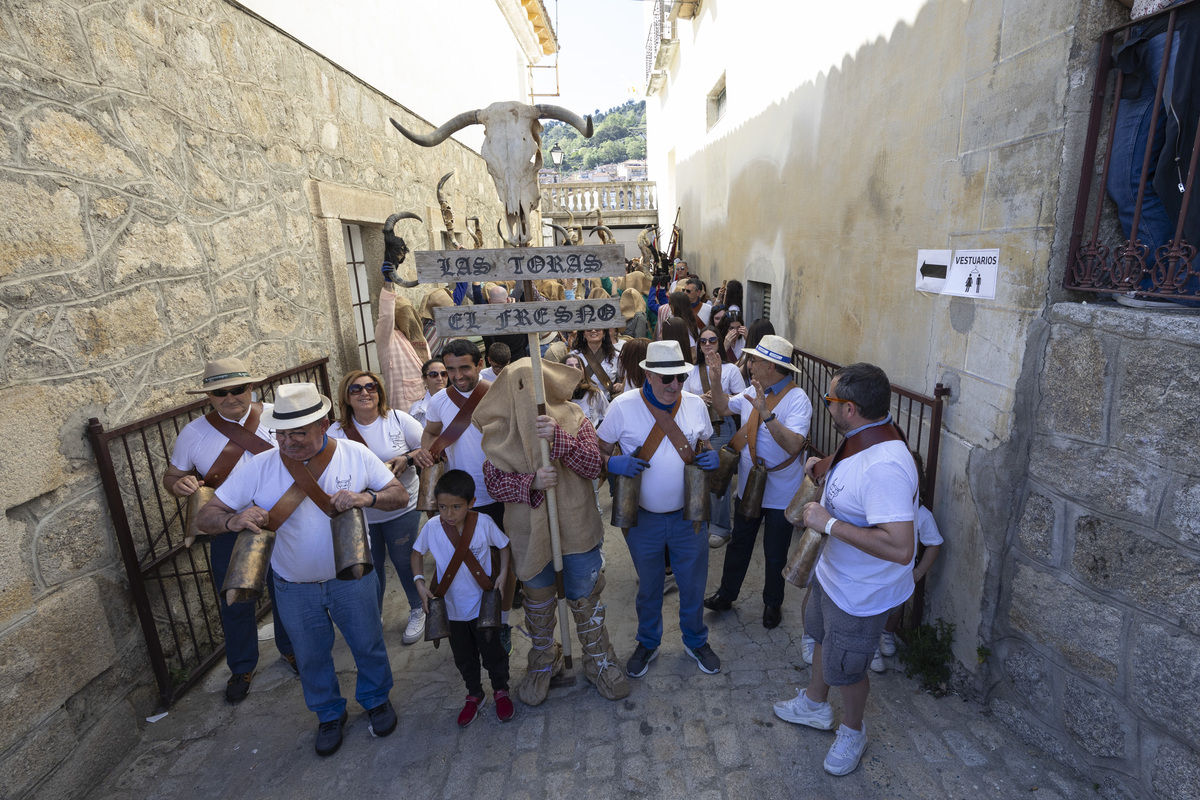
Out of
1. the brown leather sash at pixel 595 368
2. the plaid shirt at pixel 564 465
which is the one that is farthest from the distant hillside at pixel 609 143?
the plaid shirt at pixel 564 465

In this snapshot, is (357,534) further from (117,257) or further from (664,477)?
(117,257)

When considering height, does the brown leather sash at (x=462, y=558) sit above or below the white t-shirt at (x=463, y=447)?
below

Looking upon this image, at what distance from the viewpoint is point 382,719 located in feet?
10.3

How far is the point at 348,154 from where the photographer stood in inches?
221

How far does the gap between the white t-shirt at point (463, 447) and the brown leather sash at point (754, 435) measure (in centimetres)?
163

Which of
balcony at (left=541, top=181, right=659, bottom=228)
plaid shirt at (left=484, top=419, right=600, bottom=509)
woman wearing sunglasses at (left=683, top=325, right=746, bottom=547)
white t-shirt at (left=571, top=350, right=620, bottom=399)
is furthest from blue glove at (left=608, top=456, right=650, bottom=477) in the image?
balcony at (left=541, top=181, right=659, bottom=228)

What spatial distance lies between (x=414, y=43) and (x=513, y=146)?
5.90 m

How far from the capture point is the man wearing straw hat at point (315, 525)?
9.07 feet

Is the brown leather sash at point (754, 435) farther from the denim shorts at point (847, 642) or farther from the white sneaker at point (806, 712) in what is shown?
the white sneaker at point (806, 712)

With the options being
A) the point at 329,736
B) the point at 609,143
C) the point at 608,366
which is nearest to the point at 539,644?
the point at 329,736

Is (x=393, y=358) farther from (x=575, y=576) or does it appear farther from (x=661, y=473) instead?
(x=661, y=473)

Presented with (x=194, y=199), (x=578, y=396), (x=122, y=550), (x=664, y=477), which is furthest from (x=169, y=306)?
(x=664, y=477)

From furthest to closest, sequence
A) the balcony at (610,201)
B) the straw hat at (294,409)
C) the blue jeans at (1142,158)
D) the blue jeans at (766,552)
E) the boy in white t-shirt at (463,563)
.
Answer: the balcony at (610,201) → the blue jeans at (766,552) → the boy in white t-shirt at (463,563) → the straw hat at (294,409) → the blue jeans at (1142,158)

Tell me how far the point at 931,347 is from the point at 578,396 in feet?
7.65
